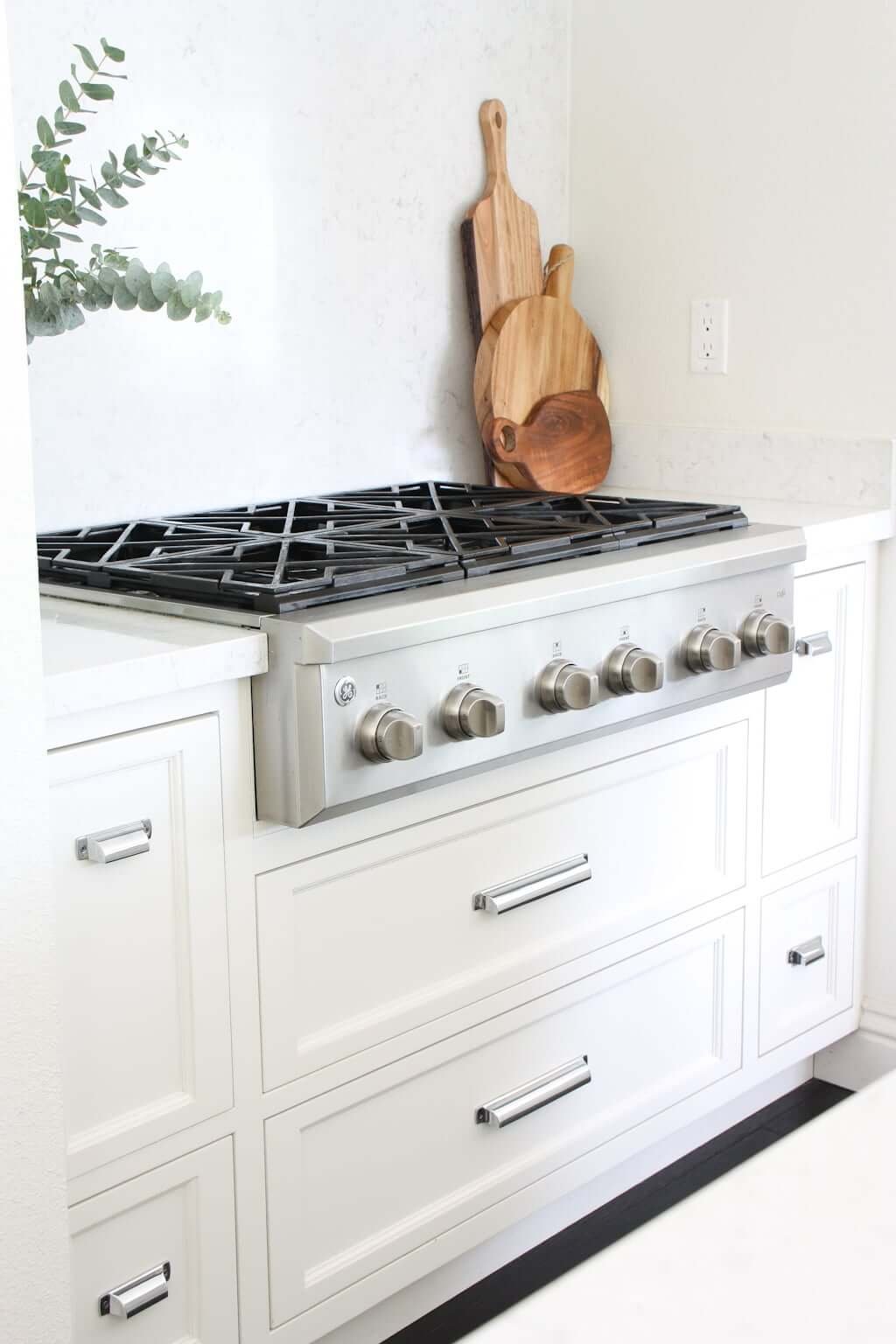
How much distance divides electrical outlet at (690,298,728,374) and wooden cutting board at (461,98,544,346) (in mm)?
280

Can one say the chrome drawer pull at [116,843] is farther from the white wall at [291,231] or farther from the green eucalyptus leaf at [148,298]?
the white wall at [291,231]

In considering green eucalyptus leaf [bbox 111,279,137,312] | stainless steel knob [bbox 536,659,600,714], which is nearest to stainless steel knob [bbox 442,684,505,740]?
stainless steel knob [bbox 536,659,600,714]

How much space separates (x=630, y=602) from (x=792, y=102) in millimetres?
984

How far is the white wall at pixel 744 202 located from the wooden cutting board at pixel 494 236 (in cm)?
17

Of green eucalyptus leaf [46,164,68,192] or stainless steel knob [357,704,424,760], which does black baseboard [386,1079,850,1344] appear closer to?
stainless steel knob [357,704,424,760]

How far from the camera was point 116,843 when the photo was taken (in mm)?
1224

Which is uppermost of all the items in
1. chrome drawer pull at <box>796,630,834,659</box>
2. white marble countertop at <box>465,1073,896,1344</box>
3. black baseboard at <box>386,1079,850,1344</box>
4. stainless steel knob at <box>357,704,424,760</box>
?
white marble countertop at <box>465,1073,896,1344</box>

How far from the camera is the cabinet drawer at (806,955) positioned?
2064 millimetres

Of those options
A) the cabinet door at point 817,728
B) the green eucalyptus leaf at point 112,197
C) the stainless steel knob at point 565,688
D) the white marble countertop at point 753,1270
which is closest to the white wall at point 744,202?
the cabinet door at point 817,728

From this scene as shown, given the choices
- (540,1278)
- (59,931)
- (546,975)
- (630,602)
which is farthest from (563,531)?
(540,1278)

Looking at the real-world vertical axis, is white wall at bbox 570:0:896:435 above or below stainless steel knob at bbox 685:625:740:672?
above

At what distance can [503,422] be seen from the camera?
227 cm

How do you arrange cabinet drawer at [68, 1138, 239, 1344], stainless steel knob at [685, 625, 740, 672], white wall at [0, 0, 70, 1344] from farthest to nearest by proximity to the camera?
stainless steel knob at [685, 625, 740, 672] < cabinet drawer at [68, 1138, 239, 1344] < white wall at [0, 0, 70, 1344]

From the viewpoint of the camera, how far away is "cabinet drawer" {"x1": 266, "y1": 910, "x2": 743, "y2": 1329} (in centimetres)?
145
